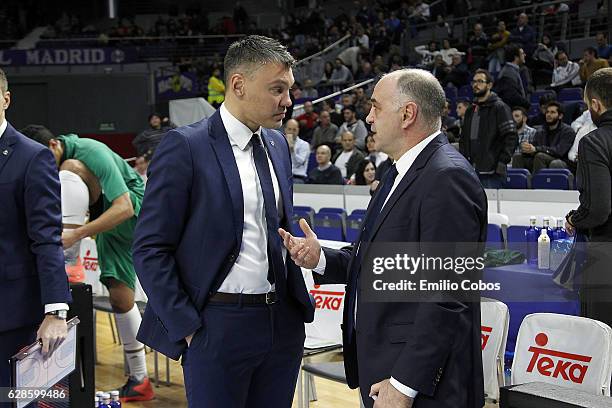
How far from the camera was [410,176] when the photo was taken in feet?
6.99

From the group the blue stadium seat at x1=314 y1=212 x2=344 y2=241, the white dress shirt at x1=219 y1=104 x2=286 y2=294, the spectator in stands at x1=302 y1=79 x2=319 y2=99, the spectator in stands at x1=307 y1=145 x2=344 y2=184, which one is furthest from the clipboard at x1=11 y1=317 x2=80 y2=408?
the spectator in stands at x1=302 y1=79 x2=319 y2=99

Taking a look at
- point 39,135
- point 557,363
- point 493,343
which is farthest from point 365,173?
point 557,363

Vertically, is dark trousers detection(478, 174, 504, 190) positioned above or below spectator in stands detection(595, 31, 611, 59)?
below

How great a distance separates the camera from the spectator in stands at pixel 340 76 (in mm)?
14508

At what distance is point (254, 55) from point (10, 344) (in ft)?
4.28

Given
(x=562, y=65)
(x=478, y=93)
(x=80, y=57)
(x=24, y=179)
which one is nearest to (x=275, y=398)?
(x=24, y=179)

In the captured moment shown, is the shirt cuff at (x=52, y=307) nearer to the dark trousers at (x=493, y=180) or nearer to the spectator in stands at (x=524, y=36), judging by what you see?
the dark trousers at (x=493, y=180)

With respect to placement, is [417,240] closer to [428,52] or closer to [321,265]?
[321,265]

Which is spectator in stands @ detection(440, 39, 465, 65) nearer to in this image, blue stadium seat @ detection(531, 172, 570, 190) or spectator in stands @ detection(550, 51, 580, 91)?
spectator in stands @ detection(550, 51, 580, 91)

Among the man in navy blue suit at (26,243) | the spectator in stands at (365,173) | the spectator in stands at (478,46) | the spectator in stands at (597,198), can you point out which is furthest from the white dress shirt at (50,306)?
the spectator in stands at (478,46)

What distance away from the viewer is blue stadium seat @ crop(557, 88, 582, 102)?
383 inches

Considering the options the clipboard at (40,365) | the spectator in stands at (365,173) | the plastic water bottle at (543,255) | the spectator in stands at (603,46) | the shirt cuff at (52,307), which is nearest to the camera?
the clipboard at (40,365)

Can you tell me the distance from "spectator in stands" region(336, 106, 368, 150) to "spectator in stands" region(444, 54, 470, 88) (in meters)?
1.59

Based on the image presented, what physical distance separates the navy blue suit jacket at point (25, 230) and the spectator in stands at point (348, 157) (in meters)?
6.71
